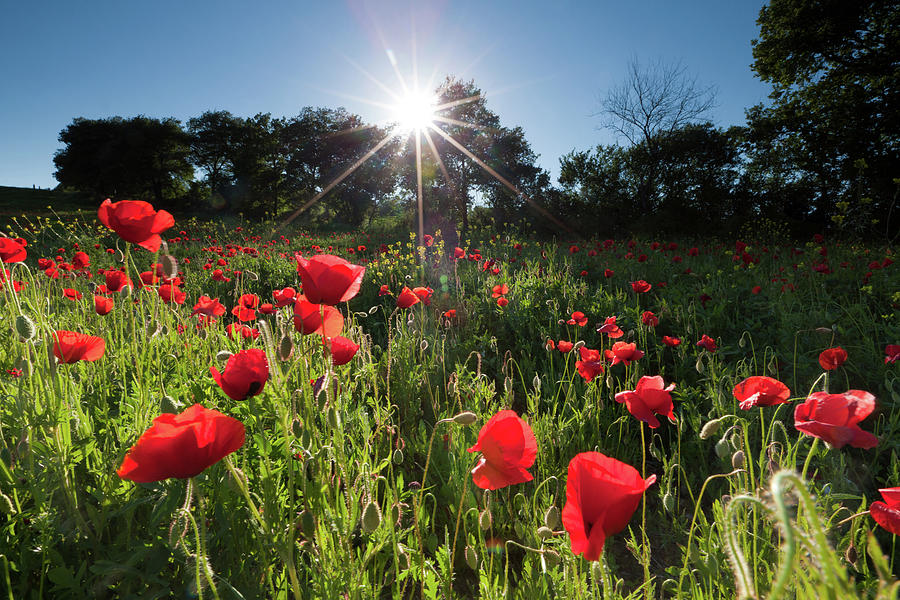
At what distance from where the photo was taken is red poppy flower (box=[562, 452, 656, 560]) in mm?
682

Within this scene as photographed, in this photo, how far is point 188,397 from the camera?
1.71 meters

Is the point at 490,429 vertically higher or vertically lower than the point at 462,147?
lower

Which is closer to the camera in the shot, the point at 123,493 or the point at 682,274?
the point at 123,493

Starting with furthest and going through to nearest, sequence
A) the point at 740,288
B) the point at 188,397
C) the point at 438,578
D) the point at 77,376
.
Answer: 1. the point at 740,288
2. the point at 77,376
3. the point at 188,397
4. the point at 438,578

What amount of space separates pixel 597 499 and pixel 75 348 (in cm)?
151

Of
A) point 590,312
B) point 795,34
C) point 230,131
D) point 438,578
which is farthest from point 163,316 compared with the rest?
point 230,131

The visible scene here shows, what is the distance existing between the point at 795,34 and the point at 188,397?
1897 cm

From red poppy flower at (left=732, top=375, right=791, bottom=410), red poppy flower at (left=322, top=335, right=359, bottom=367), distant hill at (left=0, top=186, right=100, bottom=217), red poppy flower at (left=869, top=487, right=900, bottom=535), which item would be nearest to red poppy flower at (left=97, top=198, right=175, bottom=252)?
red poppy flower at (left=322, top=335, right=359, bottom=367)

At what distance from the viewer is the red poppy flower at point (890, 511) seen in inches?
29.5

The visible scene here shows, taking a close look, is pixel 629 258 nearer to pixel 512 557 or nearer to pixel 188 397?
pixel 512 557

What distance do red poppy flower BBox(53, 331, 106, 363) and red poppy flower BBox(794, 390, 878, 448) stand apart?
1832 millimetres

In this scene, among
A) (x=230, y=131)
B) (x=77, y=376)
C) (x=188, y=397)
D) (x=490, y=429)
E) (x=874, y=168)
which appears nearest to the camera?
(x=490, y=429)

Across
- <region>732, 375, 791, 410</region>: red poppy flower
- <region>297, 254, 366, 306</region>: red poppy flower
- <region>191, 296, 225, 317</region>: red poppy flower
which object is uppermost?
<region>297, 254, 366, 306</region>: red poppy flower

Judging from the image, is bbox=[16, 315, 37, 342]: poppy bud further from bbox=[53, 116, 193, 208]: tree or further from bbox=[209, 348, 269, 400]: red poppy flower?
bbox=[53, 116, 193, 208]: tree
